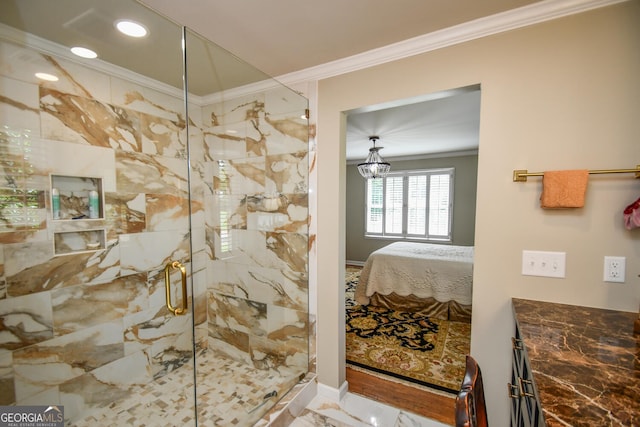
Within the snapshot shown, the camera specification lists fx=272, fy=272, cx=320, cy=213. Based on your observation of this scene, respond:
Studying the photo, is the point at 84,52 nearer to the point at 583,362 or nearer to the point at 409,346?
the point at 583,362

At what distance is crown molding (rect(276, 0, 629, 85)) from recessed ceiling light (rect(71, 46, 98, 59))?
1.33 metres

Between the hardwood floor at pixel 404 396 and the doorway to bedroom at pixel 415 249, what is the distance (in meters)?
0.02

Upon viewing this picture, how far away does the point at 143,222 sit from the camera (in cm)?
218

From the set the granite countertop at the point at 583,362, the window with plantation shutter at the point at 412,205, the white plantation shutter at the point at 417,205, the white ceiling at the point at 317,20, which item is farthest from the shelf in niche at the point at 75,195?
the white plantation shutter at the point at 417,205

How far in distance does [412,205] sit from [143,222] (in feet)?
16.9

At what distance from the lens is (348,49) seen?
5.77 feet

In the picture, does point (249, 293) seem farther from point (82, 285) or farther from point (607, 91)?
point (607, 91)

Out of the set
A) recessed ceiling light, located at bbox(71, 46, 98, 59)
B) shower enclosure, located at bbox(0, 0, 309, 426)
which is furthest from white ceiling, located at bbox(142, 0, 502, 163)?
recessed ceiling light, located at bbox(71, 46, 98, 59)

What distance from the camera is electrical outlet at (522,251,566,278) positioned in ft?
4.57

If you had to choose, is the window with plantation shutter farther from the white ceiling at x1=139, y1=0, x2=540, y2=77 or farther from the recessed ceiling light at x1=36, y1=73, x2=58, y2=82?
the recessed ceiling light at x1=36, y1=73, x2=58, y2=82

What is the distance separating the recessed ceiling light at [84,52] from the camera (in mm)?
1704

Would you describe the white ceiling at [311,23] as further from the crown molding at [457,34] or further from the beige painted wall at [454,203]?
the beige painted wall at [454,203]

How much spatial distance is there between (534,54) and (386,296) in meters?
3.01

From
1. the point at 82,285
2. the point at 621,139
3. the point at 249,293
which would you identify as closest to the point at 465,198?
the point at 621,139
